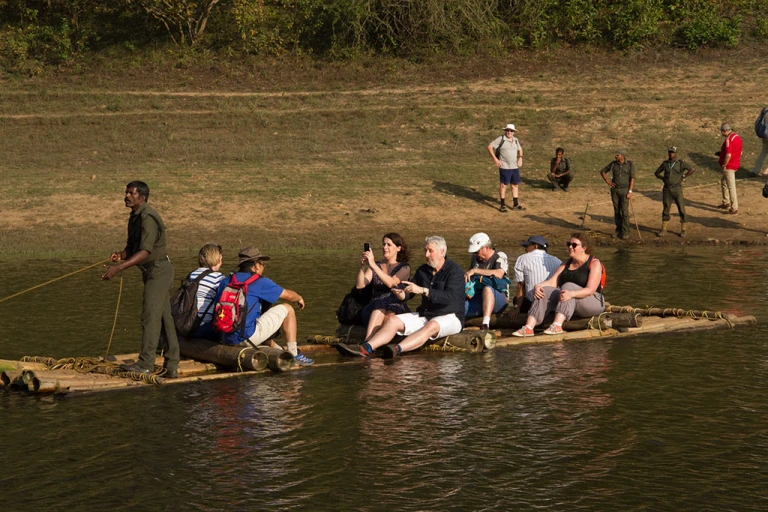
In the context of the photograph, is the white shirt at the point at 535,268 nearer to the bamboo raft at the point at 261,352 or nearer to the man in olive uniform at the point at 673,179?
the bamboo raft at the point at 261,352

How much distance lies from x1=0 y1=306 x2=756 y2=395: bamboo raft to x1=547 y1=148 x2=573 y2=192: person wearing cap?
12.3 m

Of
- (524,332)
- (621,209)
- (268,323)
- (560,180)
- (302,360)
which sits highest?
(560,180)

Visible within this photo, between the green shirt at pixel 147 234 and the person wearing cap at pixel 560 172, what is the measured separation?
54.8ft

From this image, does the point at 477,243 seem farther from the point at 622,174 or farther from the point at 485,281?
the point at 622,174

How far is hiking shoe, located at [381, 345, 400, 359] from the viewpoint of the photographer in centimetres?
1231

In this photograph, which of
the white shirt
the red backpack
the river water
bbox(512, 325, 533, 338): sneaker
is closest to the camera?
the river water

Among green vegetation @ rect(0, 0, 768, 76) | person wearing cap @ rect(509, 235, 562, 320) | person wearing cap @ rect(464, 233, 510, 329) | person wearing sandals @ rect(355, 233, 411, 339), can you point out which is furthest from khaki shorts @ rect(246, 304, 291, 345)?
green vegetation @ rect(0, 0, 768, 76)

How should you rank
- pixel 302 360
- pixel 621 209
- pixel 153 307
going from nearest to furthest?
pixel 153 307 → pixel 302 360 → pixel 621 209

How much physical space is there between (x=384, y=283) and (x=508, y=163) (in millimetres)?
13074

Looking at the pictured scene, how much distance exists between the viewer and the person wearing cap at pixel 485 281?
13.6 m

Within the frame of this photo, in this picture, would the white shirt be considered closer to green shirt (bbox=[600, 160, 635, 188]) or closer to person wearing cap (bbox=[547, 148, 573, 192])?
green shirt (bbox=[600, 160, 635, 188])

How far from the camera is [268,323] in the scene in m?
11.9

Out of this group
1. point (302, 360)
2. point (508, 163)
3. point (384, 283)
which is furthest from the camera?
point (508, 163)

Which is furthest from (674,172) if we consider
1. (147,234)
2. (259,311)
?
(147,234)
